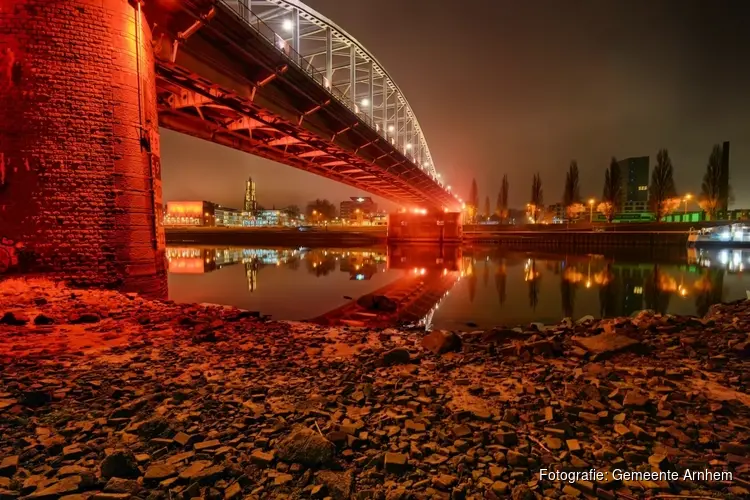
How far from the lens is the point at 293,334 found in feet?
28.5

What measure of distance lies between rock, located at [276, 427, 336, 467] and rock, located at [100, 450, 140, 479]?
1.23 meters

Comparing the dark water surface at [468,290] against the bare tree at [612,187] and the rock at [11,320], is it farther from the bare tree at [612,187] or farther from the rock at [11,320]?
the bare tree at [612,187]

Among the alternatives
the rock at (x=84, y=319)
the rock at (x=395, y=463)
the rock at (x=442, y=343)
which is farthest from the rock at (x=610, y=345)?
the rock at (x=84, y=319)

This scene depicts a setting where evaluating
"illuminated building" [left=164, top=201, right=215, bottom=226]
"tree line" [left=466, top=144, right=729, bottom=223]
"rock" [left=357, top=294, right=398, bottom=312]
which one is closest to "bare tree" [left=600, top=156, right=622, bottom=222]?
"tree line" [left=466, top=144, right=729, bottom=223]

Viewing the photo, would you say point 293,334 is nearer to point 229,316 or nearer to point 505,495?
point 229,316

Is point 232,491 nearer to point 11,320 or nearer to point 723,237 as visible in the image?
point 11,320

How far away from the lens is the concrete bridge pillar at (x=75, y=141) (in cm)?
1045

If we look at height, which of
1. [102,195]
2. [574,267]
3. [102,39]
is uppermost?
[102,39]

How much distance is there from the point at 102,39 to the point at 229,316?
9.71 m

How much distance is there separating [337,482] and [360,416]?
1224mm

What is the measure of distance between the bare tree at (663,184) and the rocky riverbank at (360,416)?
93454mm

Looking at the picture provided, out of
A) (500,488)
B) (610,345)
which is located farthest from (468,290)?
(500,488)

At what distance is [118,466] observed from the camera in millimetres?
3146

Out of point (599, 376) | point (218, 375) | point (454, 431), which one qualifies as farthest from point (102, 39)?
point (599, 376)
